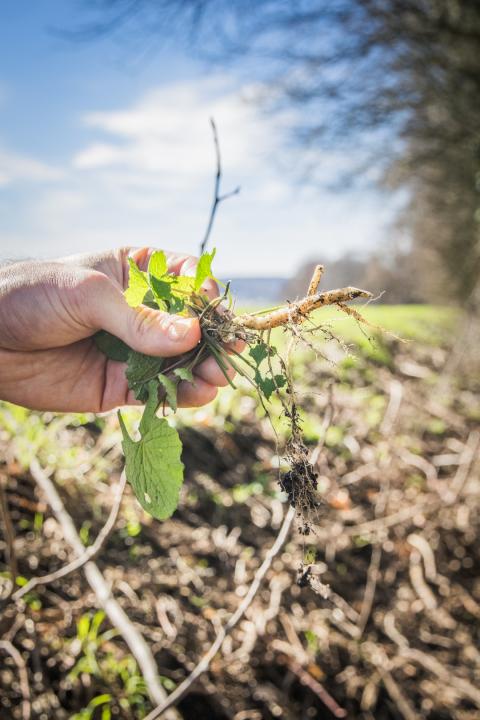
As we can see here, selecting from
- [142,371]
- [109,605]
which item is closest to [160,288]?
[142,371]

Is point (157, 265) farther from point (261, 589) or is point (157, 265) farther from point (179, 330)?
point (261, 589)

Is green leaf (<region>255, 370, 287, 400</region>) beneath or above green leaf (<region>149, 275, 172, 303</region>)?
beneath

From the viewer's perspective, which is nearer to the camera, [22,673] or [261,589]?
[22,673]

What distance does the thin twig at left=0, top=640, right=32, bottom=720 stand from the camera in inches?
76.0

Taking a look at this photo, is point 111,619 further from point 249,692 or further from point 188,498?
point 188,498

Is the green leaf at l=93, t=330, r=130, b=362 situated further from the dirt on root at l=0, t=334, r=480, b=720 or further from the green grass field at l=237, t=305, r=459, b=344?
the green grass field at l=237, t=305, r=459, b=344

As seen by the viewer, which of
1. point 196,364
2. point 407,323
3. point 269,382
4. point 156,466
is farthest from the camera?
point 407,323

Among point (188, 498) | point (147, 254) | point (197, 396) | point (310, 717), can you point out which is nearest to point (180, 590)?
point (188, 498)

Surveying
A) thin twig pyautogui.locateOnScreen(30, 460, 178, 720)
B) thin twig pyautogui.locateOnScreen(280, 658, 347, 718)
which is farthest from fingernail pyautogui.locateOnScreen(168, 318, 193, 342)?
thin twig pyautogui.locateOnScreen(280, 658, 347, 718)

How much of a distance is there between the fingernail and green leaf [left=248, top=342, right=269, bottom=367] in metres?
0.16

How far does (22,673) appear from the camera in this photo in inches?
79.2

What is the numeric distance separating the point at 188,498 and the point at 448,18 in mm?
8363

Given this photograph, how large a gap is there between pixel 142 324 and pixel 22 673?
1.53 meters

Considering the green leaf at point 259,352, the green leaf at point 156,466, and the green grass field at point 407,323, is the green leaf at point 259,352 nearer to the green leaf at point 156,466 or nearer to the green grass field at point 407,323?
the green leaf at point 156,466
